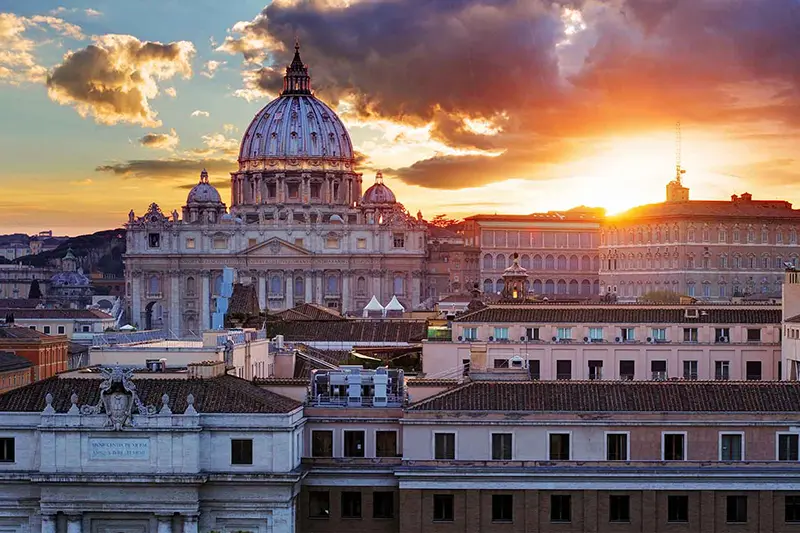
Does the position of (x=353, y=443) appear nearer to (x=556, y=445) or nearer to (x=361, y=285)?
(x=556, y=445)

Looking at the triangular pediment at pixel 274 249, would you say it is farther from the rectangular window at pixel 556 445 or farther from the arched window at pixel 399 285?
the rectangular window at pixel 556 445

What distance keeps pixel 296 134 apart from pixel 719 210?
6144cm

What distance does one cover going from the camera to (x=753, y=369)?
5959 cm

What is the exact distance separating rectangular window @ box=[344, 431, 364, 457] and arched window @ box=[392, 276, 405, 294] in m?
133

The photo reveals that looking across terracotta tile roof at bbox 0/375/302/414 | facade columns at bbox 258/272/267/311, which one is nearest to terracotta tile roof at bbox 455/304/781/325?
terracotta tile roof at bbox 0/375/302/414

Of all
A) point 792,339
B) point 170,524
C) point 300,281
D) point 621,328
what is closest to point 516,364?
point 621,328

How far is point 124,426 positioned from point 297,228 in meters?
137

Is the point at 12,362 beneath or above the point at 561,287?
beneath

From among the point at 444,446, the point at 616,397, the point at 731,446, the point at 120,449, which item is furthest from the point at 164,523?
the point at 731,446

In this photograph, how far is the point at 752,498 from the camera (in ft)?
131

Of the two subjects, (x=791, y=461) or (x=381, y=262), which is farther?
(x=381, y=262)

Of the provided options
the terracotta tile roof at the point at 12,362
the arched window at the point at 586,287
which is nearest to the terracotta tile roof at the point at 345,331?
the terracotta tile roof at the point at 12,362

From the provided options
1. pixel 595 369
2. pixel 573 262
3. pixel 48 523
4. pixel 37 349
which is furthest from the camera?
pixel 573 262

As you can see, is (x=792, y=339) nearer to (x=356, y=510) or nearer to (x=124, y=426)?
(x=356, y=510)
